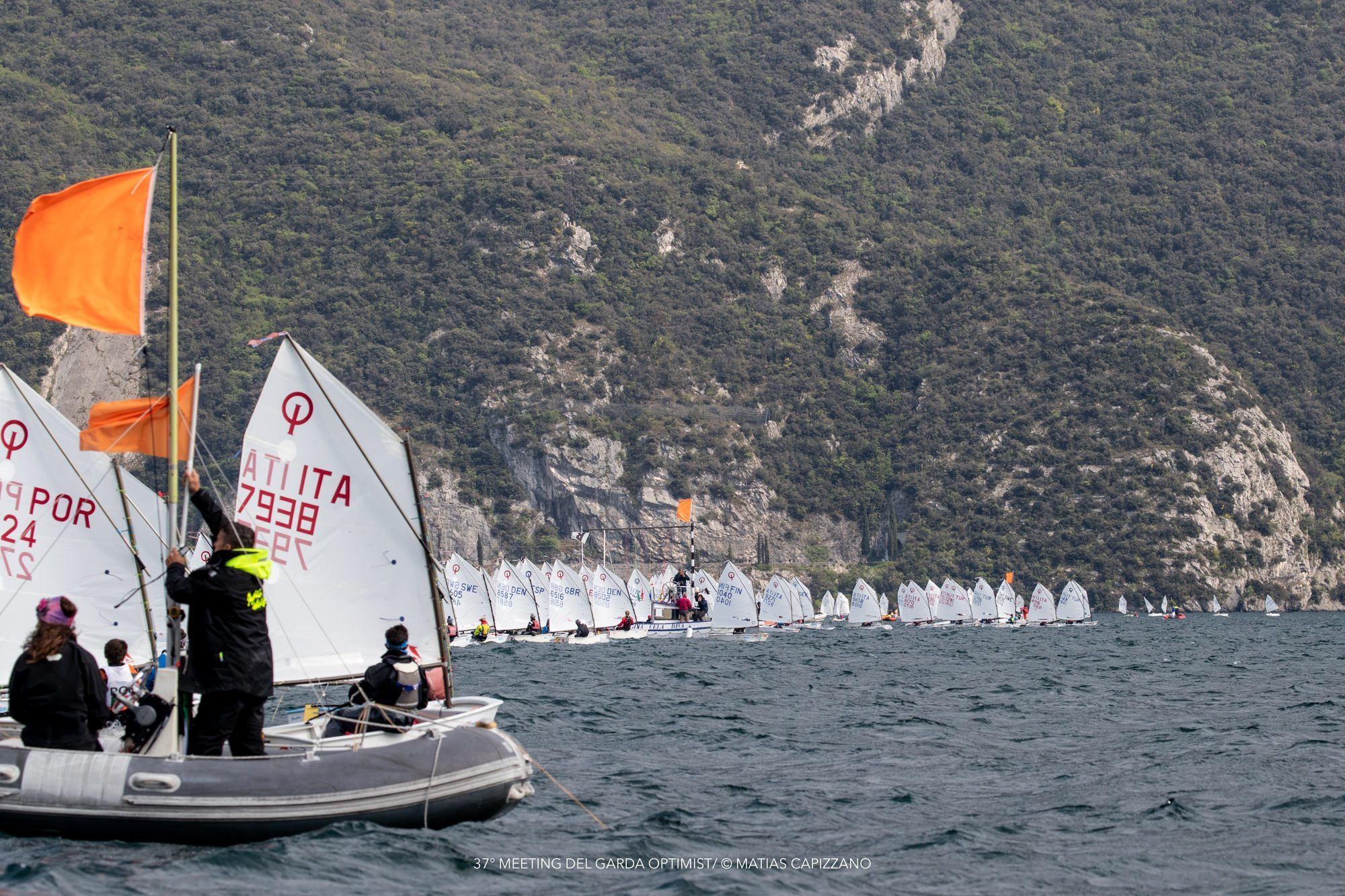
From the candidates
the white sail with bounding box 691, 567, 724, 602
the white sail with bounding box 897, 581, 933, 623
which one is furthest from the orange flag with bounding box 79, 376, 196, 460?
the white sail with bounding box 897, 581, 933, 623

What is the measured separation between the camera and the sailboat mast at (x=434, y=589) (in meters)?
18.6

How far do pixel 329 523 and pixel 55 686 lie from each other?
4793 millimetres

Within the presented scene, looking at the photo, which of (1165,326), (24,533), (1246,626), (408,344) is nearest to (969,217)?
(1165,326)

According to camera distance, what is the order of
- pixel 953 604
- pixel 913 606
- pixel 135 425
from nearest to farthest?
pixel 135 425 < pixel 913 606 < pixel 953 604

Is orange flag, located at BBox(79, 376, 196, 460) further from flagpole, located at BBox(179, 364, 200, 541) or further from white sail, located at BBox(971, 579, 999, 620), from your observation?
white sail, located at BBox(971, 579, 999, 620)

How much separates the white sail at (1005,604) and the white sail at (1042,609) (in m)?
3.27

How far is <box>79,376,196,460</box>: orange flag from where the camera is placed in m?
17.0

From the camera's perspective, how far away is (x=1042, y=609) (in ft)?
334

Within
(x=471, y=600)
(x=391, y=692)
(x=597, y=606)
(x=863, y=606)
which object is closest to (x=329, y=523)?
(x=391, y=692)

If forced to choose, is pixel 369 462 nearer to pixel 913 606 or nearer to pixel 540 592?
pixel 540 592

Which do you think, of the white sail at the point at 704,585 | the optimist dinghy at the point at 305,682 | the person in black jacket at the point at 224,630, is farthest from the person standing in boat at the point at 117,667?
the white sail at the point at 704,585

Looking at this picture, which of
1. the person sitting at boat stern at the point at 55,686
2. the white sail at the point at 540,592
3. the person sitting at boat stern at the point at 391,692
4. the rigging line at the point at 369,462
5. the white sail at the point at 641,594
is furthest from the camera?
the white sail at the point at 641,594

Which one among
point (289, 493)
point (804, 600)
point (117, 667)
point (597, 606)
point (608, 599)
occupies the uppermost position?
point (804, 600)

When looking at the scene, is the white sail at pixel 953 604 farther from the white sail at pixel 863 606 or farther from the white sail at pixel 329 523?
the white sail at pixel 329 523
